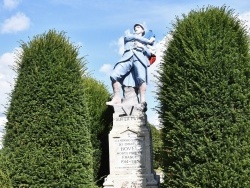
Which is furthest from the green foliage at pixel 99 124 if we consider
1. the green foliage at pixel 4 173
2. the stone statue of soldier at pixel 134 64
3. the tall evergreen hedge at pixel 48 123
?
the green foliage at pixel 4 173

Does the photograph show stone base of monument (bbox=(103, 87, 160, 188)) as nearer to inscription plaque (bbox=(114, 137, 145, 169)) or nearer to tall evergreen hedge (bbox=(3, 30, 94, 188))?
inscription plaque (bbox=(114, 137, 145, 169))

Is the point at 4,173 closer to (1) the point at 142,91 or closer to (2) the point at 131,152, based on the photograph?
(2) the point at 131,152

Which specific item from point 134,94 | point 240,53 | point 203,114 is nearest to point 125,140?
point 134,94

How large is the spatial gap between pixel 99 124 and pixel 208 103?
453 cm

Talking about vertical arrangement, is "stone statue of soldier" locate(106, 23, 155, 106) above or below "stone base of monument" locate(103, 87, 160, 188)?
above

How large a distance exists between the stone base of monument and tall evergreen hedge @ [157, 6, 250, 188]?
3.69ft

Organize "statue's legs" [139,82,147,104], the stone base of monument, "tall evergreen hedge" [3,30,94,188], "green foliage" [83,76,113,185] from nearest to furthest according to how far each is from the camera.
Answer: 1. "tall evergreen hedge" [3,30,94,188]
2. the stone base of monument
3. "statue's legs" [139,82,147,104]
4. "green foliage" [83,76,113,185]

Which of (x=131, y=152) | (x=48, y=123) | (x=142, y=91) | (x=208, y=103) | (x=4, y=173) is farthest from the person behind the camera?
(x=142, y=91)

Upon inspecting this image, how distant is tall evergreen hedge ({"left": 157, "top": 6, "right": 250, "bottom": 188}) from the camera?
7.05 m

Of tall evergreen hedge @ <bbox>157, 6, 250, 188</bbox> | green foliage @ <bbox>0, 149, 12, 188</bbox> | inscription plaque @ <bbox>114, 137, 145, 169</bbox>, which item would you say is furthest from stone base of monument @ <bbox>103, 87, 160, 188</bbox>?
green foliage @ <bbox>0, 149, 12, 188</bbox>

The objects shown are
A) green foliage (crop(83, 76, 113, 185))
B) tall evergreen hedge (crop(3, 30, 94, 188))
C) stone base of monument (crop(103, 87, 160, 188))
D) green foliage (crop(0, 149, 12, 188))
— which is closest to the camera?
green foliage (crop(0, 149, 12, 188))

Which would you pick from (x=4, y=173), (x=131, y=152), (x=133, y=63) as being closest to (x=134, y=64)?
(x=133, y=63)

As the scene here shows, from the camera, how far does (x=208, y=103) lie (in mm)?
7324

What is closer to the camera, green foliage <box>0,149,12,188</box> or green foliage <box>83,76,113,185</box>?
green foliage <box>0,149,12,188</box>
